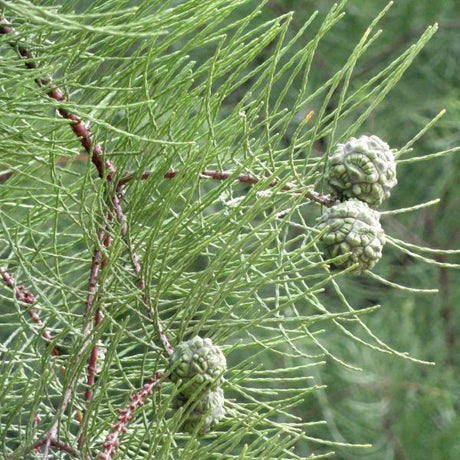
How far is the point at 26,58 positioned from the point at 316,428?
7.36ft

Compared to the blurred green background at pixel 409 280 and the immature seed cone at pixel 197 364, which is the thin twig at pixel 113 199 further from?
the blurred green background at pixel 409 280

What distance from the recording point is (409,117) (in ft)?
9.90

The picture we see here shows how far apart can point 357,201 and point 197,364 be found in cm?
16

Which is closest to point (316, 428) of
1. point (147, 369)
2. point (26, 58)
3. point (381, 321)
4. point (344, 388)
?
point (344, 388)

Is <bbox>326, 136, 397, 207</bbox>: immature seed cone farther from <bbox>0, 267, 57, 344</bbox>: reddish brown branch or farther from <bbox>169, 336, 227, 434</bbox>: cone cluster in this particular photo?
<bbox>0, 267, 57, 344</bbox>: reddish brown branch

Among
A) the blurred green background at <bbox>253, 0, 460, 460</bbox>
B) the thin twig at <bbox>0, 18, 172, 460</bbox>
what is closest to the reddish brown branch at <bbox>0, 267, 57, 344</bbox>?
the thin twig at <bbox>0, 18, 172, 460</bbox>

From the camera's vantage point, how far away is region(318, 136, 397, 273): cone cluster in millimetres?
715

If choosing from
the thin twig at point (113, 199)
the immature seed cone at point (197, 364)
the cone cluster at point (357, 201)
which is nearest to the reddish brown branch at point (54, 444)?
the thin twig at point (113, 199)

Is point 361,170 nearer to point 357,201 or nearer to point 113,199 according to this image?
point 357,201

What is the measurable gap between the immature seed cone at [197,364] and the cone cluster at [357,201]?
100 millimetres

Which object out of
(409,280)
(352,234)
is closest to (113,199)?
(352,234)

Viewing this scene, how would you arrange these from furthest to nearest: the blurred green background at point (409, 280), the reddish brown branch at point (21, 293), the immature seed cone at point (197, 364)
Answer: the blurred green background at point (409, 280), the reddish brown branch at point (21, 293), the immature seed cone at point (197, 364)

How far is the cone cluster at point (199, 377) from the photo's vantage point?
2.21 feet

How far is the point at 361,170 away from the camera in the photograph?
0.73 m
